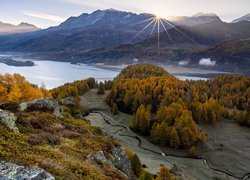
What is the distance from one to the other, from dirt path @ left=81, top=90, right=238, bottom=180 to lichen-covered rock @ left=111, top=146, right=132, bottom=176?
2980 centimetres

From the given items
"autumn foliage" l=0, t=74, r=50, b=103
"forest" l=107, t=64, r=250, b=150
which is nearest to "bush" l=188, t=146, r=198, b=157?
"forest" l=107, t=64, r=250, b=150

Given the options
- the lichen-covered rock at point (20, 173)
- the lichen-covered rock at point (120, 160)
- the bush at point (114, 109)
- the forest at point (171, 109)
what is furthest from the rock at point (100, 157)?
the bush at point (114, 109)

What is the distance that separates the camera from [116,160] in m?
36.5

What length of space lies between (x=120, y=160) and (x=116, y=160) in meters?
1.01

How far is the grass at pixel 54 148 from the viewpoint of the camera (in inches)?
875

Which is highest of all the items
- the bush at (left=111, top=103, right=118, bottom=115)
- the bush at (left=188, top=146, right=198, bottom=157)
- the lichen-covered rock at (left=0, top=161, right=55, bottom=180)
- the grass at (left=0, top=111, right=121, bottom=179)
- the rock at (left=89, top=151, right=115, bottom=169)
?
the lichen-covered rock at (left=0, top=161, right=55, bottom=180)

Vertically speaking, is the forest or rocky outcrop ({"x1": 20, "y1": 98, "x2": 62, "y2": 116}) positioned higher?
rocky outcrop ({"x1": 20, "y1": 98, "x2": 62, "y2": 116})

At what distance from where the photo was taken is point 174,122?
133750mm

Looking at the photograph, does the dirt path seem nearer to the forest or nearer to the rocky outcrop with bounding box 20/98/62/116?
the forest

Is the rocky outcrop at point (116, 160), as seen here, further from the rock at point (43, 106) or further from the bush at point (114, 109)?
the bush at point (114, 109)

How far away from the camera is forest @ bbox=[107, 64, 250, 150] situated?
12144 cm

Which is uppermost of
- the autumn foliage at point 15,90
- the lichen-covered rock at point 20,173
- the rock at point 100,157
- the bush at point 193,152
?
the lichen-covered rock at point 20,173

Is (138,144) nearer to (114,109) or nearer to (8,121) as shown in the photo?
(114,109)

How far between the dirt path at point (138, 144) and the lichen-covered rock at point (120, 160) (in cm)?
2980
